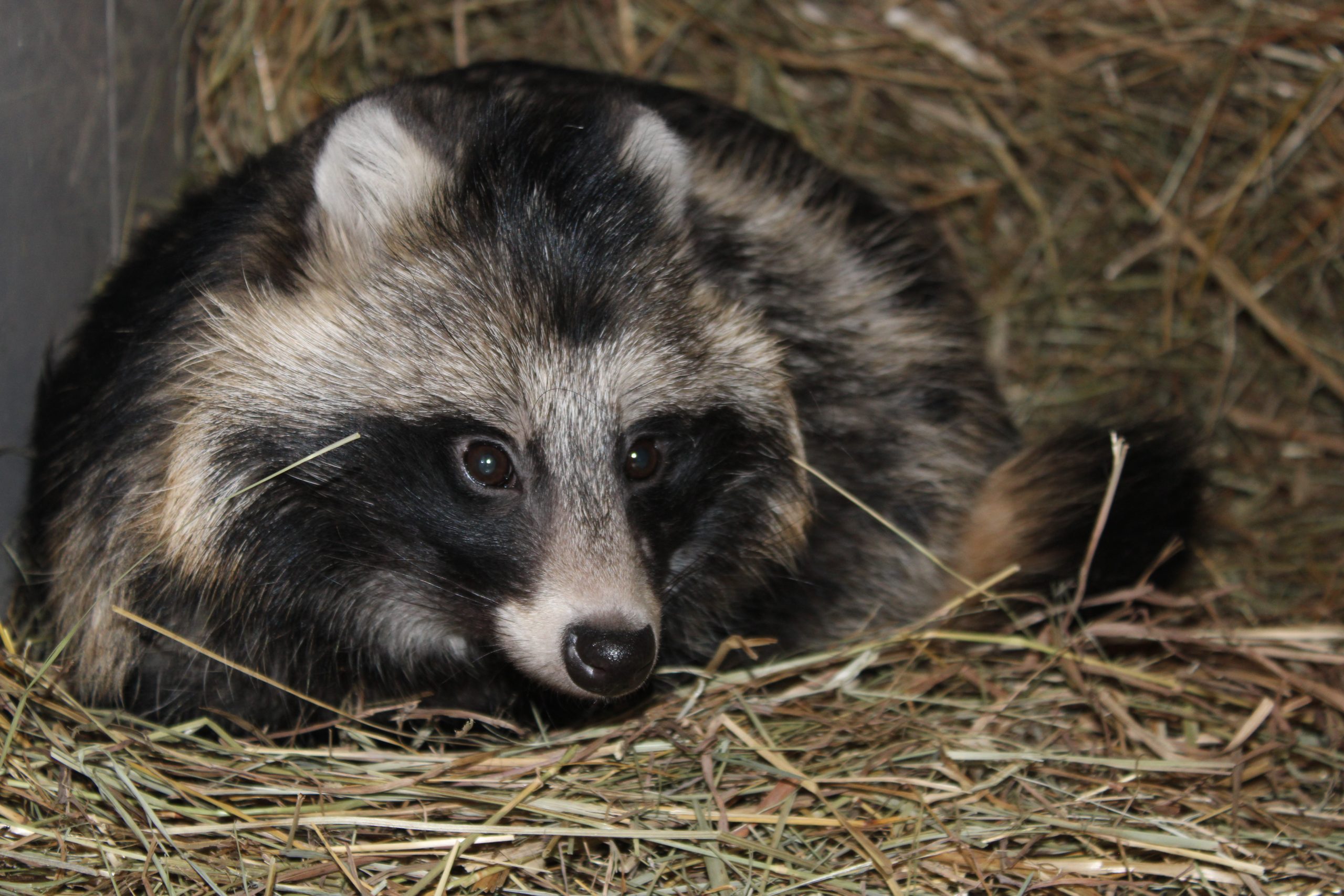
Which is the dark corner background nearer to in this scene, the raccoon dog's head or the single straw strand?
the raccoon dog's head

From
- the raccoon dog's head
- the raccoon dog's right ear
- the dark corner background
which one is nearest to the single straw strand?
the raccoon dog's head

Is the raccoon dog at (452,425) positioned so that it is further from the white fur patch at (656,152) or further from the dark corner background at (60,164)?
the dark corner background at (60,164)

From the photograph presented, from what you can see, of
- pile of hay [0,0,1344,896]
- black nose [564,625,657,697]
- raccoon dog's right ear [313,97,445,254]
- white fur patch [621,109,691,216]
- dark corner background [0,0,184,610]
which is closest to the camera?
→ black nose [564,625,657,697]

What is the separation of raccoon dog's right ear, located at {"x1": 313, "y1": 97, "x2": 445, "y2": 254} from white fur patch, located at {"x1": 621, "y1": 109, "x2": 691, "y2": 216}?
0.50m

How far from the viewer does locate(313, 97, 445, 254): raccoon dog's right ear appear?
9.64 ft

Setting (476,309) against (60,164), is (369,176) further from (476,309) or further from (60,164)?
(60,164)

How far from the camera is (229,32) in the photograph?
4.89 m

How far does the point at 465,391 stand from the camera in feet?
9.68

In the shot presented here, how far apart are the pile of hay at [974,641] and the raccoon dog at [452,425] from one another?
28 cm

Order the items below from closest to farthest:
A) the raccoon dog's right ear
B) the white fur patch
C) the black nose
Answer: the black nose < the raccoon dog's right ear < the white fur patch

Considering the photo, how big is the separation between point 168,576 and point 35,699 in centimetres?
49

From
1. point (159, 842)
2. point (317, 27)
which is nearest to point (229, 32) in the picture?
point (317, 27)

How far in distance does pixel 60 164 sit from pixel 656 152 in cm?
182

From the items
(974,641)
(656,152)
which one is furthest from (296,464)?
(974,641)
